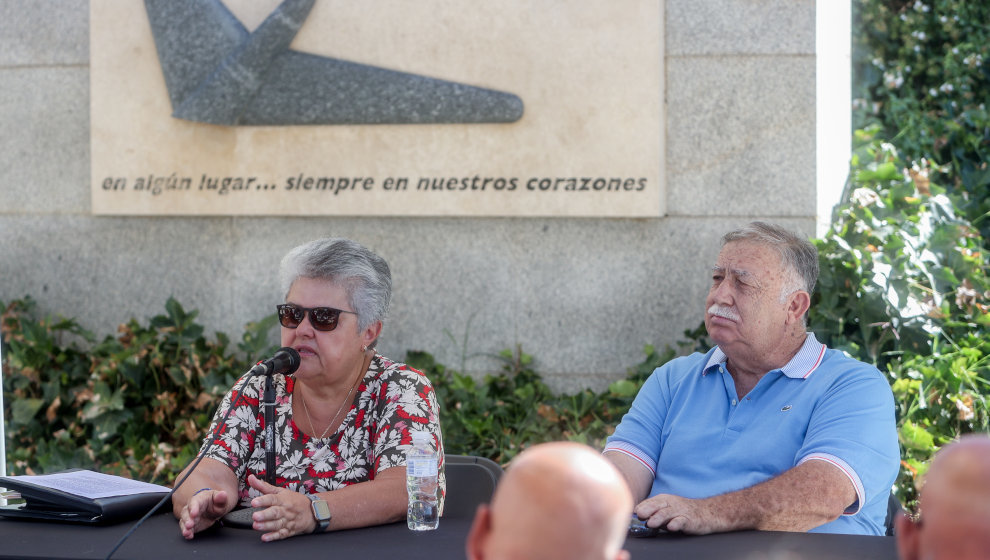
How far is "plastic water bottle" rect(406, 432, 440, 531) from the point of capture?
8.02ft

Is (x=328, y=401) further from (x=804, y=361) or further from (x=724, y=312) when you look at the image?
(x=804, y=361)

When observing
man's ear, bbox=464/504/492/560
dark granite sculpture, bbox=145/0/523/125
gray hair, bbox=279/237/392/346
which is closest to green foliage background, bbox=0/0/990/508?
dark granite sculpture, bbox=145/0/523/125

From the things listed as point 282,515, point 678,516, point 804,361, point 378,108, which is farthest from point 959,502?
point 378,108

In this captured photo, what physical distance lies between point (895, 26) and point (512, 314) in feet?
12.7

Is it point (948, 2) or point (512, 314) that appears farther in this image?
point (948, 2)

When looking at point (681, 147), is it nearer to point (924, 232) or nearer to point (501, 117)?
point (501, 117)

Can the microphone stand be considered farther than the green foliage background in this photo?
No

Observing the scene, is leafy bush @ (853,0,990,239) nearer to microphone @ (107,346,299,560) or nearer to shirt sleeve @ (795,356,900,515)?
shirt sleeve @ (795,356,900,515)

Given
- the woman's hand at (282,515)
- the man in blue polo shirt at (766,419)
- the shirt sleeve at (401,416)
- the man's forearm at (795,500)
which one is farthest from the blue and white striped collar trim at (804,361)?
the woman's hand at (282,515)

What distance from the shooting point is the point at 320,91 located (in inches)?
189

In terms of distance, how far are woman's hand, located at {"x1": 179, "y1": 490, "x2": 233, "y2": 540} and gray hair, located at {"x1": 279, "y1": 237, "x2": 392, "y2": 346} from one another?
0.71 metres

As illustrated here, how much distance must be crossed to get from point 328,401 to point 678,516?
1.08 m

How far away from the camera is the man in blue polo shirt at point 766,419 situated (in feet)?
8.28

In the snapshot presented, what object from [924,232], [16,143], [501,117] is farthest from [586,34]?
[16,143]
